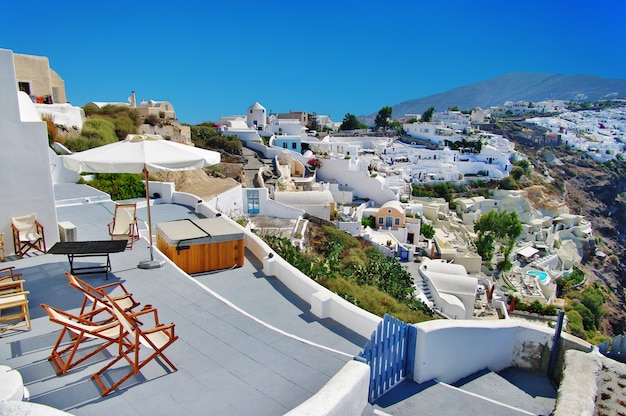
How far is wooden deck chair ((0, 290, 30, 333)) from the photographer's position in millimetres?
4346

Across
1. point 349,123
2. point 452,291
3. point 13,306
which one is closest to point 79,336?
point 13,306

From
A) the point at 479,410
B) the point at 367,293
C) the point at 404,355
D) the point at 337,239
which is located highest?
A: the point at 404,355

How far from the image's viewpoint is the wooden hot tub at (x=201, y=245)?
7.08m

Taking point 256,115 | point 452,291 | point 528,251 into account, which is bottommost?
point 528,251

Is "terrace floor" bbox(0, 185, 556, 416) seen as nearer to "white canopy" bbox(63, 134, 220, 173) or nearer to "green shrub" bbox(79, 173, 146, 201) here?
"white canopy" bbox(63, 134, 220, 173)

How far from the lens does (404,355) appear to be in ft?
15.1

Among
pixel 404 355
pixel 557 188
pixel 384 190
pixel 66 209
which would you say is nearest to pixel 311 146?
pixel 384 190

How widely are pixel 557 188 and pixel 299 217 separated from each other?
61493mm

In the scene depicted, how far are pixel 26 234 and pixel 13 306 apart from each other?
2566 millimetres

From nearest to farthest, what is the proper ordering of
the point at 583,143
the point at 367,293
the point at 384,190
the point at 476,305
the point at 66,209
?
1. the point at 367,293
2. the point at 66,209
3. the point at 476,305
4. the point at 384,190
5. the point at 583,143

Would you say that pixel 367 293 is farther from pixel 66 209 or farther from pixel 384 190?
pixel 384 190

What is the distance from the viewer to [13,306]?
4.49 metres

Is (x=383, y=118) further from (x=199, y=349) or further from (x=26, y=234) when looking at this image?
(x=199, y=349)

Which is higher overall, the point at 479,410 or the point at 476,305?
the point at 479,410
